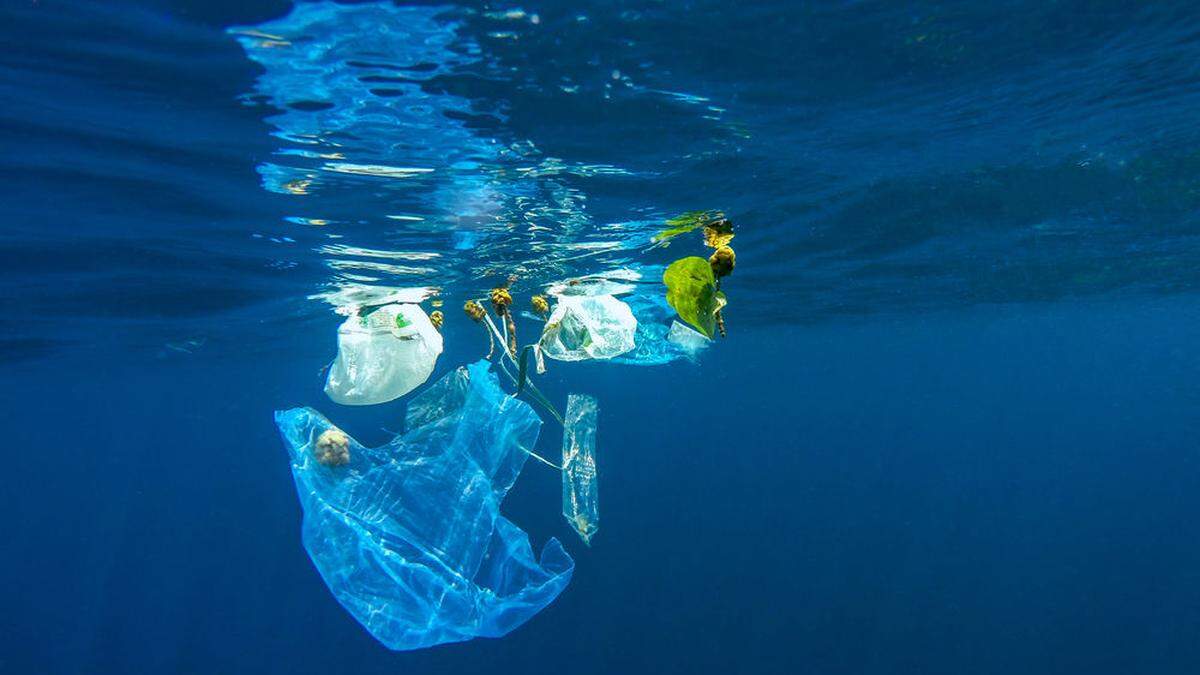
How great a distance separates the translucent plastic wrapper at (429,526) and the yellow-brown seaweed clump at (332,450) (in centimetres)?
1

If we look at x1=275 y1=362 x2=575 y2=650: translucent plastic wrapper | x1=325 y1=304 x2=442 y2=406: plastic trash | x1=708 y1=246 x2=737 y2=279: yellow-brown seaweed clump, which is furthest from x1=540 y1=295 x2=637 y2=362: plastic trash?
x1=708 y1=246 x2=737 y2=279: yellow-brown seaweed clump

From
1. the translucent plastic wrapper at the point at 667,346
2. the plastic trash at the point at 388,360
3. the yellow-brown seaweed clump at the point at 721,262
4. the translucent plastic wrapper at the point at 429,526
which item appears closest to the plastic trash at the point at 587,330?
the translucent plastic wrapper at the point at 429,526

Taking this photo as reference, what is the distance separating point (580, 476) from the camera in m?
4.86

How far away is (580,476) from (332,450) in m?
1.83

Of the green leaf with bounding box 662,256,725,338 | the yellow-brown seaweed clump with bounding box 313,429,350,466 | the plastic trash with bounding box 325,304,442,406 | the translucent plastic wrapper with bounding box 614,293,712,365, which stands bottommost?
the translucent plastic wrapper with bounding box 614,293,712,365

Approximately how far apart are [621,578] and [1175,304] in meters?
39.5

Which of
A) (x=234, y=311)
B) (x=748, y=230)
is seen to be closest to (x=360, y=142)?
(x=748, y=230)

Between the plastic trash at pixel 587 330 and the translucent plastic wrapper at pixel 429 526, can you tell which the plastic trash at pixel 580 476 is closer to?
the translucent plastic wrapper at pixel 429 526

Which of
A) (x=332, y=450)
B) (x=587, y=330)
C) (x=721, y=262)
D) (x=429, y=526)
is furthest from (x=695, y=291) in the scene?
(x=332, y=450)

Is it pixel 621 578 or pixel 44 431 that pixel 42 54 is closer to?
pixel 621 578

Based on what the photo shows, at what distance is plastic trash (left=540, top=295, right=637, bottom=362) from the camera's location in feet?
17.8

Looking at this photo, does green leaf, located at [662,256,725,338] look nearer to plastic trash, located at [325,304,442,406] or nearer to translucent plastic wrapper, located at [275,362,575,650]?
translucent plastic wrapper, located at [275,362,575,650]

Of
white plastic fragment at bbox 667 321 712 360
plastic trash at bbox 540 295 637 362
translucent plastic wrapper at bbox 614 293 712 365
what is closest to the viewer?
plastic trash at bbox 540 295 637 362

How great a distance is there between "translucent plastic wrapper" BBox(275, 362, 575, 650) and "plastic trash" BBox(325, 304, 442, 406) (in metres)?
0.69
